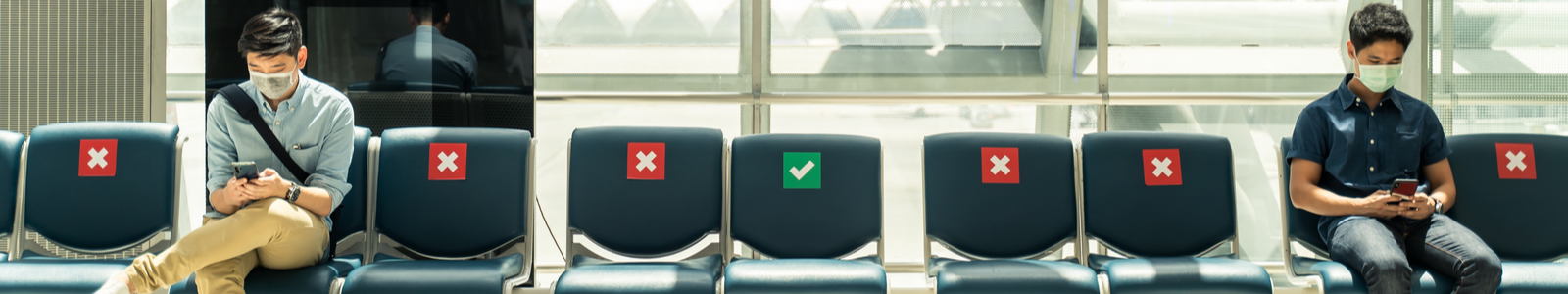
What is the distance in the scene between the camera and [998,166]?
9.21 feet

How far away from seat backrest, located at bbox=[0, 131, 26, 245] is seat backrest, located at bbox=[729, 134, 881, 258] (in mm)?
2334

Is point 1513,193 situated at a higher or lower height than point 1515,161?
lower

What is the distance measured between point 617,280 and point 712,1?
211cm

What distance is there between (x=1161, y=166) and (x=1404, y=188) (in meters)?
0.66

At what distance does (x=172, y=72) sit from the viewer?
381 cm

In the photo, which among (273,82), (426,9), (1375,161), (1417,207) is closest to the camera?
(273,82)

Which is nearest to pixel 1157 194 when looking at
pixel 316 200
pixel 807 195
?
pixel 807 195

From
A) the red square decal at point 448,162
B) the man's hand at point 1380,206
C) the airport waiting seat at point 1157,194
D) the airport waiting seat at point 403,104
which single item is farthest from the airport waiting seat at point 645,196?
the man's hand at point 1380,206

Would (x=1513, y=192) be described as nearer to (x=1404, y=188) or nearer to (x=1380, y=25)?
(x=1404, y=188)

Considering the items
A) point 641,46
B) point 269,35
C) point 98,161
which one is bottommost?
point 98,161

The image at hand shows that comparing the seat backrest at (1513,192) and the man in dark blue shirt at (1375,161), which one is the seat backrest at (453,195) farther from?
the seat backrest at (1513,192)

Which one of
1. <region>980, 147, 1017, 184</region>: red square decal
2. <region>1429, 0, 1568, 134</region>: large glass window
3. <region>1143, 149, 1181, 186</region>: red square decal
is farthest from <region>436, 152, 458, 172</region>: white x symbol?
<region>1429, 0, 1568, 134</region>: large glass window

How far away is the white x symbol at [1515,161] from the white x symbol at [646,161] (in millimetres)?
2833

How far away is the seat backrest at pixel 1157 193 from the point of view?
109 inches
